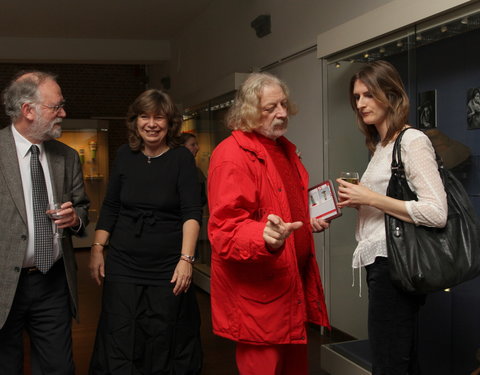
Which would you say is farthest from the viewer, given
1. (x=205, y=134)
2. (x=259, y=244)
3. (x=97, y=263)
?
(x=205, y=134)

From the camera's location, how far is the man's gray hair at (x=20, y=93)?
2.57 metres

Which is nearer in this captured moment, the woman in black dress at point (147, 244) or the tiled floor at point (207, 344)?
the woman in black dress at point (147, 244)

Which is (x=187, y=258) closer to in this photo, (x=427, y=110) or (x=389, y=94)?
(x=389, y=94)

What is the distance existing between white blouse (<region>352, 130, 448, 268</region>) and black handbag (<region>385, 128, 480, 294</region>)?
0.05m

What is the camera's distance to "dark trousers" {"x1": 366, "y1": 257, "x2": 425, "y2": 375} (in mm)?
2234

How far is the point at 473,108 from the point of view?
291 centimetres

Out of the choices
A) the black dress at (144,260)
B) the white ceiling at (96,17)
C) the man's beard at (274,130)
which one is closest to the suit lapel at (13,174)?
the black dress at (144,260)

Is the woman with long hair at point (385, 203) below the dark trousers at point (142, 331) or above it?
above

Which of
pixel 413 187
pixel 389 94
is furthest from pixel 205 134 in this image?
pixel 413 187

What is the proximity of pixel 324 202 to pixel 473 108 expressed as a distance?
1059 millimetres

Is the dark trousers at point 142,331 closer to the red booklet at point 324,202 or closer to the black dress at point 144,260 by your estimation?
the black dress at point 144,260

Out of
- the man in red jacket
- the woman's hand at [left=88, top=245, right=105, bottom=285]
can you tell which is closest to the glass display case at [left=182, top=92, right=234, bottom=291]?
the woman's hand at [left=88, top=245, right=105, bottom=285]

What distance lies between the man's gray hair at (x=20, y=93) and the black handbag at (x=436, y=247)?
1687 millimetres

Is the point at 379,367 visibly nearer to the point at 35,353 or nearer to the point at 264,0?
the point at 35,353
